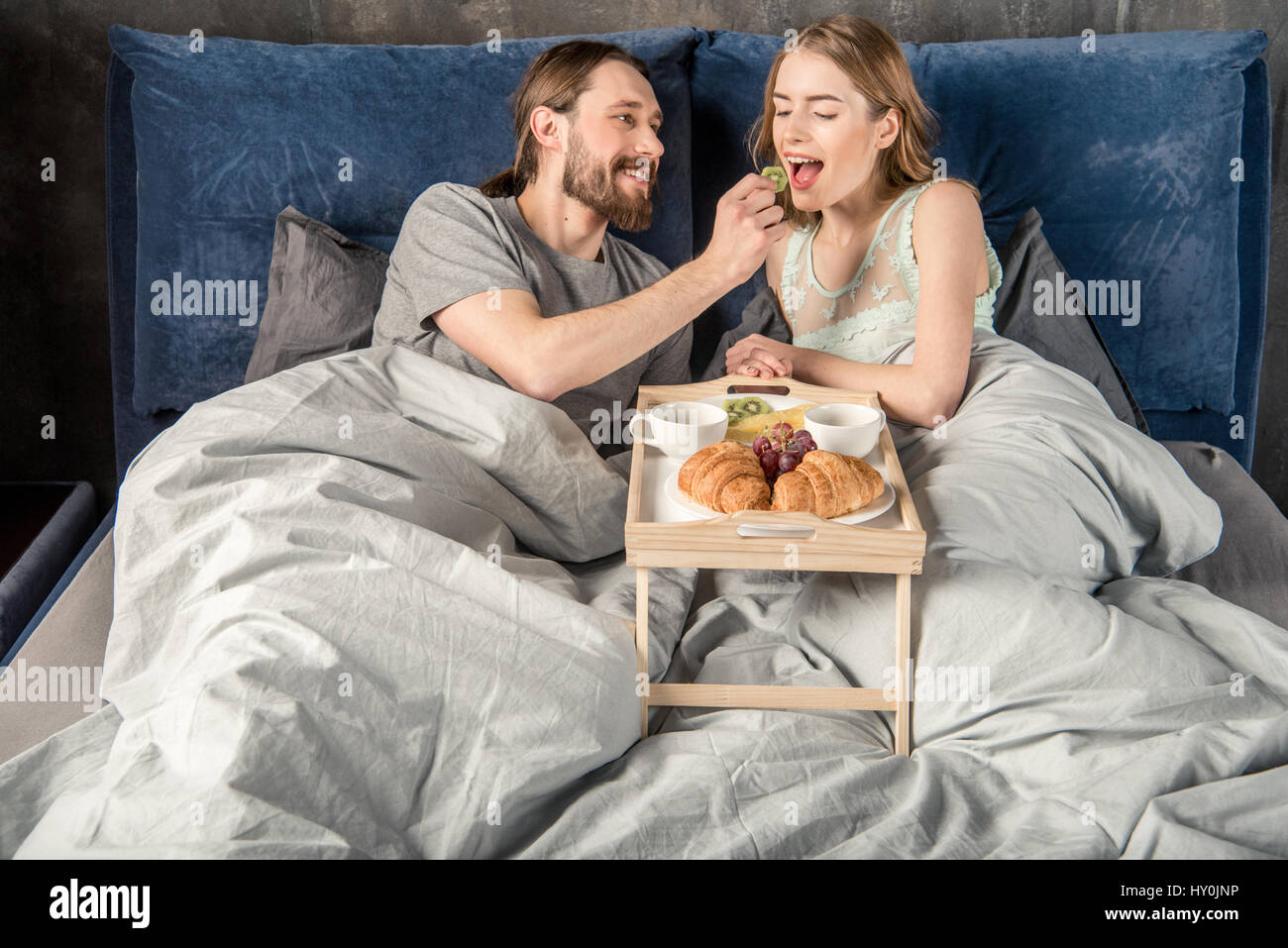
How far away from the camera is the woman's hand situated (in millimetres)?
1598

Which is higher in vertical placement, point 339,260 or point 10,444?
point 339,260

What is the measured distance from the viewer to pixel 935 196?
5.43ft

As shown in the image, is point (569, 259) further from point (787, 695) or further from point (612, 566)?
point (787, 695)

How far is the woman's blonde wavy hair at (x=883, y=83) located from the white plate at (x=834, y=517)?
0.70 metres

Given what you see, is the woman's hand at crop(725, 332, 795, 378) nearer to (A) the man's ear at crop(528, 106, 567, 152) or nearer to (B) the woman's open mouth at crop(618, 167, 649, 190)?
(B) the woman's open mouth at crop(618, 167, 649, 190)

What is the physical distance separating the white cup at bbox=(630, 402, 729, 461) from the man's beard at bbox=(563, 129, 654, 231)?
1.62 ft

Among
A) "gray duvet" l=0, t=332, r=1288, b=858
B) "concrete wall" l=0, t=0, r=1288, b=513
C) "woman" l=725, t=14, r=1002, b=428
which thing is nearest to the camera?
"gray duvet" l=0, t=332, r=1288, b=858

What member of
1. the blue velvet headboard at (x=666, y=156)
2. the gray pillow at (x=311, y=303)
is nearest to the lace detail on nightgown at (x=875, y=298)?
the blue velvet headboard at (x=666, y=156)

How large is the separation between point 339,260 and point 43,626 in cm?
73

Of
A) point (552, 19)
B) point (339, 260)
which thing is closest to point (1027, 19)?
point (552, 19)

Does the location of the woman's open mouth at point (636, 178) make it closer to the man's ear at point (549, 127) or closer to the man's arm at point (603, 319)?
the man's ear at point (549, 127)

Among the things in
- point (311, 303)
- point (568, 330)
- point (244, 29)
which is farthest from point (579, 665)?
point (244, 29)

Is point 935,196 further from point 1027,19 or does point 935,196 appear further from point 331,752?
point 331,752

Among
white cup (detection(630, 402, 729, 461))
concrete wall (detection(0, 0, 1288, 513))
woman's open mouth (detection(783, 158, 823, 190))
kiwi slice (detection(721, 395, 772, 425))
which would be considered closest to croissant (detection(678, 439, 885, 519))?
white cup (detection(630, 402, 729, 461))
